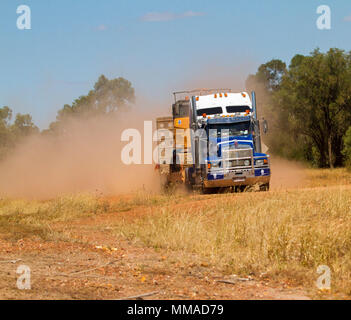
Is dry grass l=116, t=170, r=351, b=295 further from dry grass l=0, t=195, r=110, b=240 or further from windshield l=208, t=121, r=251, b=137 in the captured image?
windshield l=208, t=121, r=251, b=137

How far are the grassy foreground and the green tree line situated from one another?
2269cm

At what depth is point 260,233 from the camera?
998cm

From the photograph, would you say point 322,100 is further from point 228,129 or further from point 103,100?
point 103,100

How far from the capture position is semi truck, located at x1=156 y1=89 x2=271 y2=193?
19.9m

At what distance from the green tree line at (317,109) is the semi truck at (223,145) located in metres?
15.0

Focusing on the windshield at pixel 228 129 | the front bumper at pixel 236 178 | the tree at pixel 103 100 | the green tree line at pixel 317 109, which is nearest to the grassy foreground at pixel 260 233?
the front bumper at pixel 236 178

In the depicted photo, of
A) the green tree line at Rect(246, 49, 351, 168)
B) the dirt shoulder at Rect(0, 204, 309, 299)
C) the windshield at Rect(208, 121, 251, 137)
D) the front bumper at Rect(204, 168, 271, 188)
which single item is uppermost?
the green tree line at Rect(246, 49, 351, 168)

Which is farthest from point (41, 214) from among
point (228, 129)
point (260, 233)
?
point (260, 233)

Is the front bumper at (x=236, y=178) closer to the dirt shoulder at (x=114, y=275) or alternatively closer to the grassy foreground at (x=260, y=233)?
the grassy foreground at (x=260, y=233)

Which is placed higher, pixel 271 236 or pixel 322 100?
pixel 322 100

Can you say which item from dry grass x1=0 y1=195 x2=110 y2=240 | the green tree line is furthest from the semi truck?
the green tree line

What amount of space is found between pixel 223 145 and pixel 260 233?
10522 millimetres

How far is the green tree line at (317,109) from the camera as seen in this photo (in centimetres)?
3734
